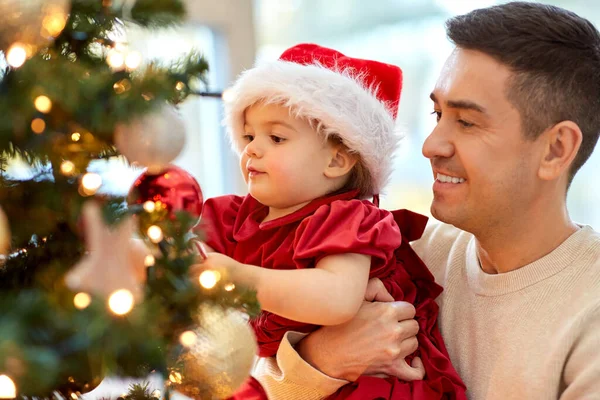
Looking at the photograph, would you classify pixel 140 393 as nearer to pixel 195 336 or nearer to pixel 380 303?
pixel 195 336

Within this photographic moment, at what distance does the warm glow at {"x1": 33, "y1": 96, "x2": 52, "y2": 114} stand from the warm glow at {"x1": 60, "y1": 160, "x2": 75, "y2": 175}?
8cm

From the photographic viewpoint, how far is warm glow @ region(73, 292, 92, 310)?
2.22 feet

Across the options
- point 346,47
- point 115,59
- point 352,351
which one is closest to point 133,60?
point 115,59

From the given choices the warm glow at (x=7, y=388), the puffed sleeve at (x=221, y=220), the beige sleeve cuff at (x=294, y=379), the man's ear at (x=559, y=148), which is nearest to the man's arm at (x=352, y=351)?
the beige sleeve cuff at (x=294, y=379)

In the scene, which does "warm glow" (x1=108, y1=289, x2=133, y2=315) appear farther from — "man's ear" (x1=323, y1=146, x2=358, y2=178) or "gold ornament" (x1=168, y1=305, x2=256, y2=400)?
"man's ear" (x1=323, y1=146, x2=358, y2=178)

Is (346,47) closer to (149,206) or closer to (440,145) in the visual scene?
(440,145)

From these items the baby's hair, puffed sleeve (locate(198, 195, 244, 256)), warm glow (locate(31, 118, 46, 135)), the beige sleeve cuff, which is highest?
warm glow (locate(31, 118, 46, 135))

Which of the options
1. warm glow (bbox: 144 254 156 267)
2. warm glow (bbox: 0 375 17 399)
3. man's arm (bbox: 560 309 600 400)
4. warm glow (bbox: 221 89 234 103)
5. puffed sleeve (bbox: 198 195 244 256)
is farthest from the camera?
puffed sleeve (bbox: 198 195 244 256)

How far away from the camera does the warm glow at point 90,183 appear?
79cm

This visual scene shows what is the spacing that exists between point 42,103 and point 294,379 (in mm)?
857

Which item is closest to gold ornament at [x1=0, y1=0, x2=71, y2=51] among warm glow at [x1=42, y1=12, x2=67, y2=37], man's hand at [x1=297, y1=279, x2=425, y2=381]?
warm glow at [x1=42, y1=12, x2=67, y2=37]

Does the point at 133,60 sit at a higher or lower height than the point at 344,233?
higher

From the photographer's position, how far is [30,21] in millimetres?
741

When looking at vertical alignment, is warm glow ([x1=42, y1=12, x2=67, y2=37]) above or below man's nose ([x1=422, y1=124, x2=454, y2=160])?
above
